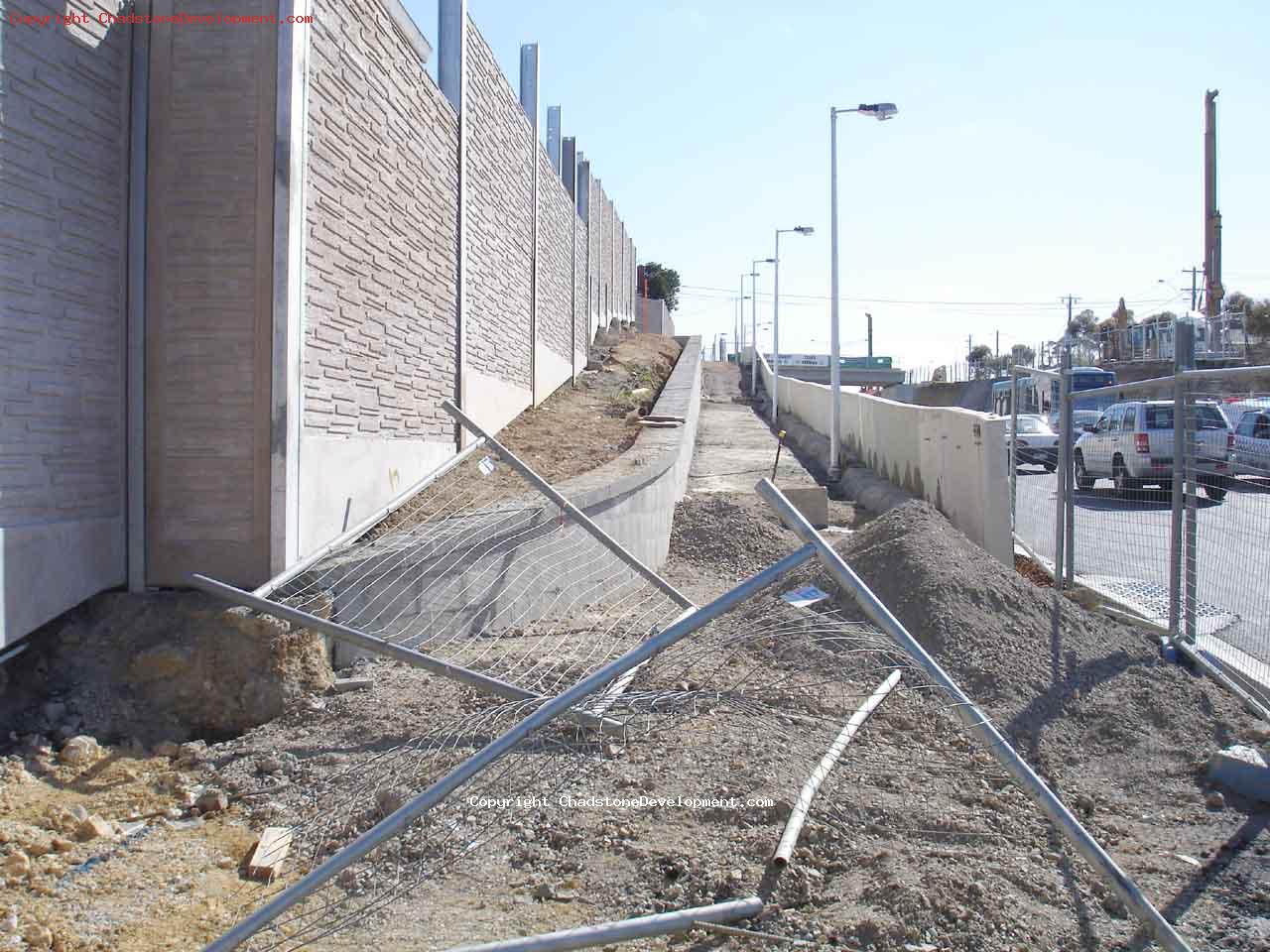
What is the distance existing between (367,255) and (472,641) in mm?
3159

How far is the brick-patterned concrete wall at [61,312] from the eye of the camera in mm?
5074

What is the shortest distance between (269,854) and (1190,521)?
17.4 ft

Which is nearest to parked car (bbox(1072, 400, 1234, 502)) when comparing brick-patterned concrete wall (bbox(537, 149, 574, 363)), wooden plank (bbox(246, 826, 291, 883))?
wooden plank (bbox(246, 826, 291, 883))

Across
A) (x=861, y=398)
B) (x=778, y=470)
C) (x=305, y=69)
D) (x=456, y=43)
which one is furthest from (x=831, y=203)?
(x=305, y=69)

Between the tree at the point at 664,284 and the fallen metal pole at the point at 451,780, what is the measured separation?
7121cm

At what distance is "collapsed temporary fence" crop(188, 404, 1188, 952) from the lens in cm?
297

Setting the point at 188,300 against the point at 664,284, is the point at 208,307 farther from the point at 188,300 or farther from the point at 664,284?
the point at 664,284

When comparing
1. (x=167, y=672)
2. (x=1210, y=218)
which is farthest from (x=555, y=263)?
(x=1210, y=218)

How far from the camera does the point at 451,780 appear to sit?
8.87ft

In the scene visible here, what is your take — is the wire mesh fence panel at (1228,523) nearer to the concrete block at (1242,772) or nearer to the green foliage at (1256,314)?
the concrete block at (1242,772)

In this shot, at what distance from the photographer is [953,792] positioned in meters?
4.26

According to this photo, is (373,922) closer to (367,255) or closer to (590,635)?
(590,635)

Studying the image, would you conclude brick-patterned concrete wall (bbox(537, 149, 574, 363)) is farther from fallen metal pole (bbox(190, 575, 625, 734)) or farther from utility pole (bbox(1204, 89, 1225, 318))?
utility pole (bbox(1204, 89, 1225, 318))

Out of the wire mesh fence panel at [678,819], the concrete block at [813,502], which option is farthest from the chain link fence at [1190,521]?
the concrete block at [813,502]
